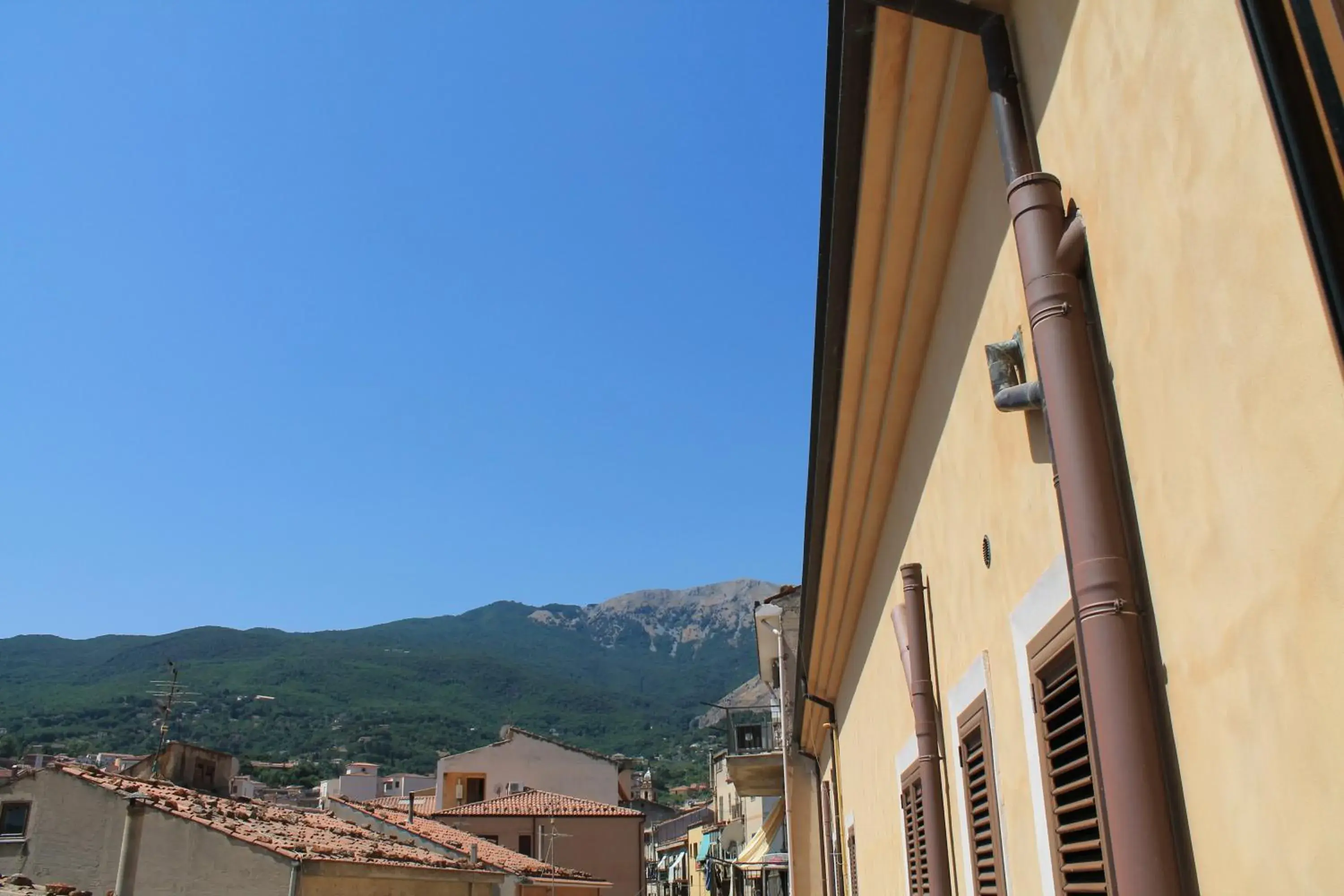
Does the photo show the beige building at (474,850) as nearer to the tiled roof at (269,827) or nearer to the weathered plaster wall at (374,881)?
the tiled roof at (269,827)

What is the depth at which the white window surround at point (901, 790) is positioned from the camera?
655 cm

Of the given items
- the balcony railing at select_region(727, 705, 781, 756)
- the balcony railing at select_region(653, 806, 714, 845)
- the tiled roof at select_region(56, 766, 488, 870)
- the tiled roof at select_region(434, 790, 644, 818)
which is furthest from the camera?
the balcony railing at select_region(653, 806, 714, 845)

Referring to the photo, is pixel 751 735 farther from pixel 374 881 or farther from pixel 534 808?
pixel 534 808

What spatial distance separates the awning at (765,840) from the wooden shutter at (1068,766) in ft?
72.5

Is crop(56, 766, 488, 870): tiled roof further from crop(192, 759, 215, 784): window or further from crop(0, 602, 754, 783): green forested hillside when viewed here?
crop(0, 602, 754, 783): green forested hillside

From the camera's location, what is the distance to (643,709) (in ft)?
608

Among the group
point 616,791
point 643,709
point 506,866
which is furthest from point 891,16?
point 643,709

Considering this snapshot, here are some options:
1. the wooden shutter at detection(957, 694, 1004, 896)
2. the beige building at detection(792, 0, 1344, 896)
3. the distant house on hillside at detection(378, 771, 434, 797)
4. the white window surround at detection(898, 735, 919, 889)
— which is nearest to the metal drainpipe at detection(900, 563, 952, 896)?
the beige building at detection(792, 0, 1344, 896)

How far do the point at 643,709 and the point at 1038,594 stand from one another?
18734 cm

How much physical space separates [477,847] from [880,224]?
2885 cm

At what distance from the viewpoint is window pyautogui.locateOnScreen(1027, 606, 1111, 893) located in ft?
10.4

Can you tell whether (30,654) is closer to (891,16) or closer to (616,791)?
(616,791)

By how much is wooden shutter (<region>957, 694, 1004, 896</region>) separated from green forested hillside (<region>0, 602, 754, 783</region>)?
103533 millimetres

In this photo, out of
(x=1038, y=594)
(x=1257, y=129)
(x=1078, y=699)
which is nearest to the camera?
(x=1257, y=129)
